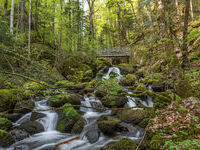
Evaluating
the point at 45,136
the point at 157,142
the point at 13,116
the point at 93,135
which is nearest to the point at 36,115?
the point at 13,116


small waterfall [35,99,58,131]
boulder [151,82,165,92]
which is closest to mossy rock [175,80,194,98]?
boulder [151,82,165,92]

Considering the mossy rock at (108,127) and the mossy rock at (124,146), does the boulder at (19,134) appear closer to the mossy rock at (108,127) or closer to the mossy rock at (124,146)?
the mossy rock at (108,127)

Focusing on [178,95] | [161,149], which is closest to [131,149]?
[161,149]

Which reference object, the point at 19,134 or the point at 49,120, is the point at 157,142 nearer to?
the point at 19,134

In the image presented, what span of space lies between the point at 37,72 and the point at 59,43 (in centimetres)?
872

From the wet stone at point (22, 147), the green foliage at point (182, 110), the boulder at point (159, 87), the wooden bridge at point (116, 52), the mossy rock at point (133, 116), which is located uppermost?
the wooden bridge at point (116, 52)

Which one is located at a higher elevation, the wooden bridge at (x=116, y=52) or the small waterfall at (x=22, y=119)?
the wooden bridge at (x=116, y=52)

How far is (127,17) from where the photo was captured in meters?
21.5

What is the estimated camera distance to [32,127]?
5965 millimetres

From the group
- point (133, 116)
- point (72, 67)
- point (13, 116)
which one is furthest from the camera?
point (72, 67)

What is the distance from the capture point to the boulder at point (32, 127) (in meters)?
5.79

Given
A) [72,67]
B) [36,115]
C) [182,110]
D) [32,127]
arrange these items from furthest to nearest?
[72,67] → [36,115] → [32,127] → [182,110]

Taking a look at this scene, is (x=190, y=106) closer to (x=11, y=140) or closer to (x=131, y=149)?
(x=131, y=149)

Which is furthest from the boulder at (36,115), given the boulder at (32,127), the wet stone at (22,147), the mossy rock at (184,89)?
the mossy rock at (184,89)
